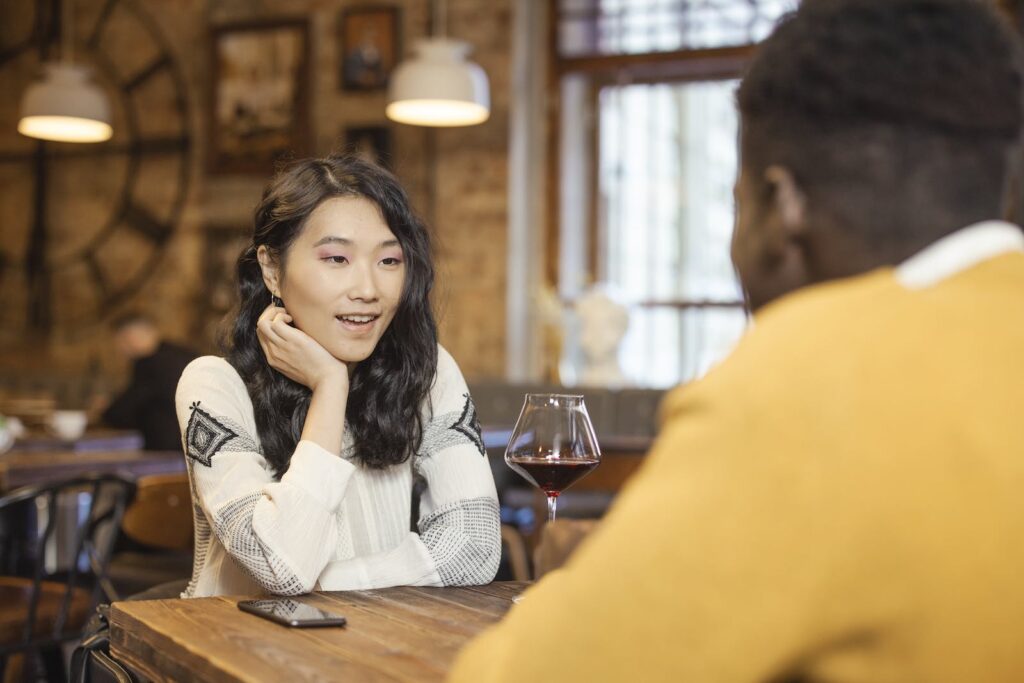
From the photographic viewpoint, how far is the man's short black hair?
0.77m

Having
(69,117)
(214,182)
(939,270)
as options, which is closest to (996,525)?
(939,270)

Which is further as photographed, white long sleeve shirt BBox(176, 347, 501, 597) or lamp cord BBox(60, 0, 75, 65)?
lamp cord BBox(60, 0, 75, 65)

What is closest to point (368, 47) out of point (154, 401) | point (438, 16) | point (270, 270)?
point (438, 16)

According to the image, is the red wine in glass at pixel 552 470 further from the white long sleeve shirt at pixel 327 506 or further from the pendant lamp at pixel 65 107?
the pendant lamp at pixel 65 107

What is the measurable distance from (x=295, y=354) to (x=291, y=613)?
542 mm

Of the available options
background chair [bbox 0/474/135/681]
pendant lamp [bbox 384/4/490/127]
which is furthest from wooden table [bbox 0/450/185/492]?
pendant lamp [bbox 384/4/490/127]

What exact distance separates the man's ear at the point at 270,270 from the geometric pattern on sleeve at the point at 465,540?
444 millimetres

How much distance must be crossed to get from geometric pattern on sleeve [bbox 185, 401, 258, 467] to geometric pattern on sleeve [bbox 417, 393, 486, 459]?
0.95ft

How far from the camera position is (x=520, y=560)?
10.1 ft

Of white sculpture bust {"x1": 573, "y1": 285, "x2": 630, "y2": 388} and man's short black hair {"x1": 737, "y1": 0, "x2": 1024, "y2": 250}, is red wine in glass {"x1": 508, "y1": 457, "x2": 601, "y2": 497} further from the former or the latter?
white sculpture bust {"x1": 573, "y1": 285, "x2": 630, "y2": 388}

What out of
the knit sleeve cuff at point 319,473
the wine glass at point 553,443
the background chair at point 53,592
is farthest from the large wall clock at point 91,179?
the wine glass at point 553,443

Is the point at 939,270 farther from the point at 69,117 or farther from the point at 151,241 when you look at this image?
the point at 151,241

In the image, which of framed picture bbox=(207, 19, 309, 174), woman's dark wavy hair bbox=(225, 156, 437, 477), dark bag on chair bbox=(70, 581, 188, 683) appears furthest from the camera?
framed picture bbox=(207, 19, 309, 174)

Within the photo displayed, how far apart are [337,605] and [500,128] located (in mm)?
5831
